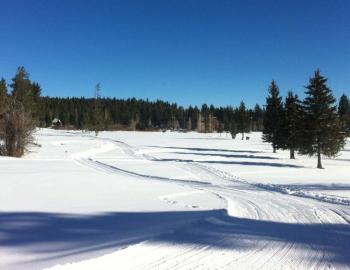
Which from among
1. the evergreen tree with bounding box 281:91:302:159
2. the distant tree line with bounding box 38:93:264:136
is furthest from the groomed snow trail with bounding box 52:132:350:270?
the distant tree line with bounding box 38:93:264:136

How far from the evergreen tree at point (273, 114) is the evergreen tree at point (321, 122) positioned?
13.7 m

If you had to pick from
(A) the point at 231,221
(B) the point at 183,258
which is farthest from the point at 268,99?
(B) the point at 183,258

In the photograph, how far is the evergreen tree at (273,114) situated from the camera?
2122 inches

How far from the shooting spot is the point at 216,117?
Answer: 570 ft

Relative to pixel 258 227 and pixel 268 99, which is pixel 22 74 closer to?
pixel 268 99

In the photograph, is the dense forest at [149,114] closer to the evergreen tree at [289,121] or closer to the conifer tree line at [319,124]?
the evergreen tree at [289,121]

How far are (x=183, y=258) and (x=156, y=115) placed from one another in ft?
513

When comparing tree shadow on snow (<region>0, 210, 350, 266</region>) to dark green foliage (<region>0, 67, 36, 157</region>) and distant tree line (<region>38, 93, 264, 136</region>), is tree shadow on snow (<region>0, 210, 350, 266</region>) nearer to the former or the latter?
dark green foliage (<region>0, 67, 36, 157</region>)

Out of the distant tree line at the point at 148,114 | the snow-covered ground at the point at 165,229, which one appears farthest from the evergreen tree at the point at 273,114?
the distant tree line at the point at 148,114

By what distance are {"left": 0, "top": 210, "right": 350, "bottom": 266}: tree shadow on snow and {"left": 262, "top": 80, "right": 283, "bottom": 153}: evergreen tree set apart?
43.5m

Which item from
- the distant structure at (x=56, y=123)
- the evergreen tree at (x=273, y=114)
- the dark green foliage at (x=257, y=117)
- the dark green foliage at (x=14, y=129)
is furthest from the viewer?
the dark green foliage at (x=257, y=117)

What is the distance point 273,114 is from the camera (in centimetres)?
5509

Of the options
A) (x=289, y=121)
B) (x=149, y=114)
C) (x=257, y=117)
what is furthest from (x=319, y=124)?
(x=149, y=114)

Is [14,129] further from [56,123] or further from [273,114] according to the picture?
[56,123]
